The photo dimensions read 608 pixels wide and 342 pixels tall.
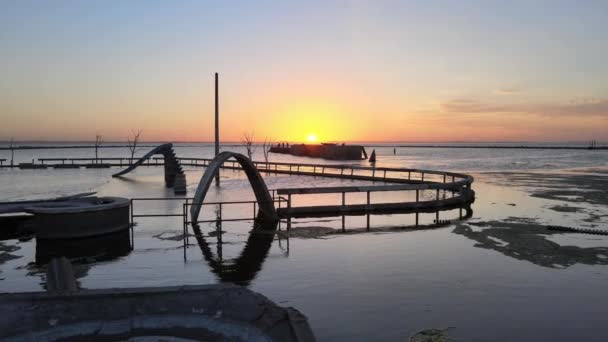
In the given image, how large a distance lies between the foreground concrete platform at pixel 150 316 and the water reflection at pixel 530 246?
9447mm

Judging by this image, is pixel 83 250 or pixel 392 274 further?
pixel 83 250

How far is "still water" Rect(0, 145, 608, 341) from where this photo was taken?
342 inches

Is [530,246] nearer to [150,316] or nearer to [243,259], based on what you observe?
[243,259]

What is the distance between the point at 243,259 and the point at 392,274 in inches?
170

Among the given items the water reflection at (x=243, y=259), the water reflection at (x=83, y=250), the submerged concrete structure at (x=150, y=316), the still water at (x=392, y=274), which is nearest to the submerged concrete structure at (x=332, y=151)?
the still water at (x=392, y=274)

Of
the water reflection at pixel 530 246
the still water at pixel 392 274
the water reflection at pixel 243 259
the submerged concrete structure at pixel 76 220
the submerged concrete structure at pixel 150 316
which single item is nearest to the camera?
the submerged concrete structure at pixel 150 316

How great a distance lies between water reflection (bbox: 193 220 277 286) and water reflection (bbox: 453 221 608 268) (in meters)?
7.35

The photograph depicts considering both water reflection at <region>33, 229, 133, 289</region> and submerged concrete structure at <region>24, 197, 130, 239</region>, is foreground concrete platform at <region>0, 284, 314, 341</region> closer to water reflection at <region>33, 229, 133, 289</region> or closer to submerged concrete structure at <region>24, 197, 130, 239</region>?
water reflection at <region>33, 229, 133, 289</region>

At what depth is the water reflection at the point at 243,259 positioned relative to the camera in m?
11.5

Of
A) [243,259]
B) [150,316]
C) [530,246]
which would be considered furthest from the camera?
[530,246]

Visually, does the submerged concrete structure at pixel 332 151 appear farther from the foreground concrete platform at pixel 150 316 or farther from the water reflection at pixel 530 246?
the foreground concrete platform at pixel 150 316

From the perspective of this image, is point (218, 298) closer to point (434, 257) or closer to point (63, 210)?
point (434, 257)

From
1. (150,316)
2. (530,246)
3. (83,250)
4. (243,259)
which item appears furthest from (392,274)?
(83,250)

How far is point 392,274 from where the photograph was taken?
38.7 ft
